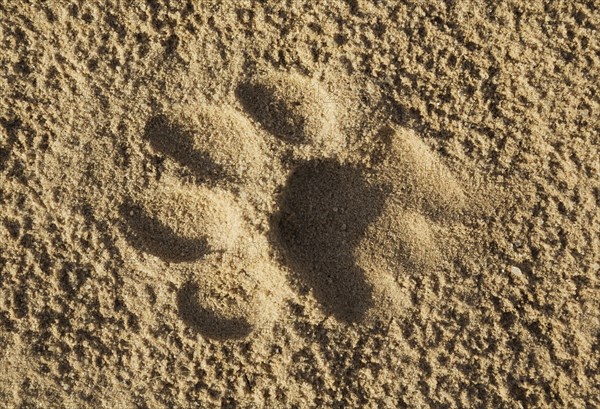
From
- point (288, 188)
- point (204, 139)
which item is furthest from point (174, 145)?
point (288, 188)

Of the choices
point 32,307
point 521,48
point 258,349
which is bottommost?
point 32,307

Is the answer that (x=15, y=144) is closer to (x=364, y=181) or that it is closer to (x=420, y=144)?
(x=364, y=181)

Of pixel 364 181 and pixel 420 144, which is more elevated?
pixel 420 144

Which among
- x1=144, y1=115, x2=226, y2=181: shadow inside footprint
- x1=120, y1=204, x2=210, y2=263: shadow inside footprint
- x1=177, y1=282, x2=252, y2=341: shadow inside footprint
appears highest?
x1=144, y1=115, x2=226, y2=181: shadow inside footprint

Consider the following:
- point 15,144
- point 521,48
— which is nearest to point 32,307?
point 15,144

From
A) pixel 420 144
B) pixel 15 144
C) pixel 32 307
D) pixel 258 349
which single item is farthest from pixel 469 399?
pixel 15 144

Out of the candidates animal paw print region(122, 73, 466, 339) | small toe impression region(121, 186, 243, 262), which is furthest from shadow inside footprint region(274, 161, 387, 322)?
small toe impression region(121, 186, 243, 262)

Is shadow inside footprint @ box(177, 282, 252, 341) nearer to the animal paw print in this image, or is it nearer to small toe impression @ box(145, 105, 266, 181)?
the animal paw print
